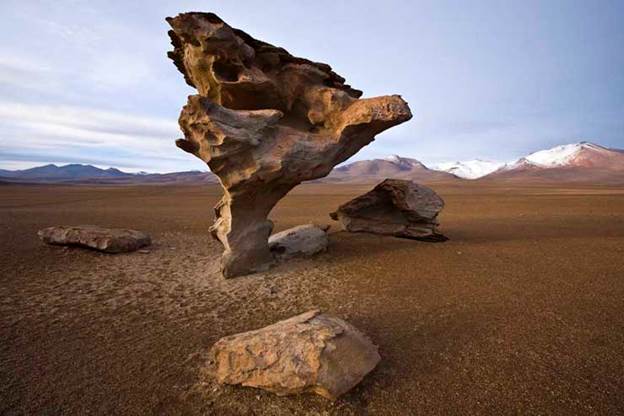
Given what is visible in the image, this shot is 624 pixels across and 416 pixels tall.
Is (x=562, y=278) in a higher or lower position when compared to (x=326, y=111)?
lower

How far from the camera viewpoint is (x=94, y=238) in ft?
33.1

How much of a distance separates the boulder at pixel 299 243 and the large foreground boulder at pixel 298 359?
5.41 metres

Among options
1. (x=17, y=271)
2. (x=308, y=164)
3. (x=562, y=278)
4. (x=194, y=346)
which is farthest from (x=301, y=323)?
(x=17, y=271)

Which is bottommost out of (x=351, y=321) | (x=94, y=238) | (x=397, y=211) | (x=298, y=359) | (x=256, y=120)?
(x=351, y=321)

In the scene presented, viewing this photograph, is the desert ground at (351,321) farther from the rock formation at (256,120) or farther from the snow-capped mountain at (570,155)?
the snow-capped mountain at (570,155)

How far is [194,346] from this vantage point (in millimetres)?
5078

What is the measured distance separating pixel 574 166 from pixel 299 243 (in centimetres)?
14772

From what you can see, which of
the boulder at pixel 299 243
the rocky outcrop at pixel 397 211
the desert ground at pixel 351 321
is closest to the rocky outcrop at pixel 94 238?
the desert ground at pixel 351 321

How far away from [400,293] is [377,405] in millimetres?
3537

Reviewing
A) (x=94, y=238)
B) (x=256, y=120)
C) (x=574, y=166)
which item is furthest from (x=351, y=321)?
(x=574, y=166)

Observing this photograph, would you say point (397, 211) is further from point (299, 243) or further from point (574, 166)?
point (574, 166)

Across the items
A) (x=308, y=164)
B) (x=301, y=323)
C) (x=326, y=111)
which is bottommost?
(x=301, y=323)

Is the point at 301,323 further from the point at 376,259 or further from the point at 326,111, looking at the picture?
the point at 326,111

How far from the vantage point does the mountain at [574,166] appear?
102906mm
